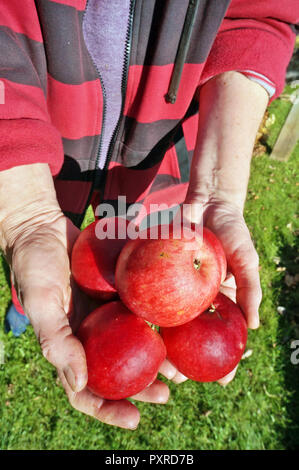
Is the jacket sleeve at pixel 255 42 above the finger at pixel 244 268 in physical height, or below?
above

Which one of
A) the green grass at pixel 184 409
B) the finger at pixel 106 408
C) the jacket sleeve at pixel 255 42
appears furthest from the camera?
the green grass at pixel 184 409

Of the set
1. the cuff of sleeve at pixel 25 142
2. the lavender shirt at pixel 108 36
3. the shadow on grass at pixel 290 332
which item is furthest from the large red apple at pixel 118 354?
the shadow on grass at pixel 290 332

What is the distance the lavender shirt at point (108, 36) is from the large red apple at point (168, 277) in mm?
884

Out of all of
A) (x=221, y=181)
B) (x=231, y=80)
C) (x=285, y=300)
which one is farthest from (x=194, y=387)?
(x=231, y=80)

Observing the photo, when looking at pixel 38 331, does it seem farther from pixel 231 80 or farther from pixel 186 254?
pixel 231 80

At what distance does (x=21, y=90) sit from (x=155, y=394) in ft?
5.28

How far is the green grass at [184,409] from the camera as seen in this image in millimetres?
2900

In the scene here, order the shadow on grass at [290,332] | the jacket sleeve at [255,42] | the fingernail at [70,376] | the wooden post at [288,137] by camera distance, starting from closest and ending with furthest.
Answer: the fingernail at [70,376] < the jacket sleeve at [255,42] < the shadow on grass at [290,332] < the wooden post at [288,137]

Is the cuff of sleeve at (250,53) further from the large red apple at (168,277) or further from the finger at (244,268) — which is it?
the large red apple at (168,277)

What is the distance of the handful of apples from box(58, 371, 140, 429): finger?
0.04 metres

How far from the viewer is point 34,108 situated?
1621 millimetres

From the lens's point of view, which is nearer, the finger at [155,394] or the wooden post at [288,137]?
the finger at [155,394]

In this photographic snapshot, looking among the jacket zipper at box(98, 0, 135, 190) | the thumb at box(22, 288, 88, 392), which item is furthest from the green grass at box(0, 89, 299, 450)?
the jacket zipper at box(98, 0, 135, 190)

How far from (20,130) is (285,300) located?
3359 mm
